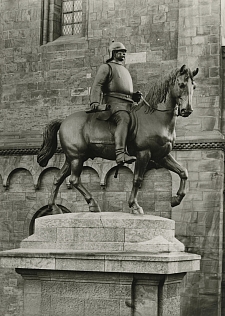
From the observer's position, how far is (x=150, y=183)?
18594 millimetres

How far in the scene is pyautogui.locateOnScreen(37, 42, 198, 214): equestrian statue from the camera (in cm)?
1062

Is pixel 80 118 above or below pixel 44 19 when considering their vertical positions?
below

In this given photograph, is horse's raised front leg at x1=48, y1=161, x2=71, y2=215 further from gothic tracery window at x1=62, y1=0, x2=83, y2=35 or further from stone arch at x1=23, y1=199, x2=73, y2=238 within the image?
gothic tracery window at x1=62, y1=0, x2=83, y2=35

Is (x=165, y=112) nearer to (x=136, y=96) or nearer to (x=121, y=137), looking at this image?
(x=136, y=96)

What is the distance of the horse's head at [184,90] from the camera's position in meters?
10.5

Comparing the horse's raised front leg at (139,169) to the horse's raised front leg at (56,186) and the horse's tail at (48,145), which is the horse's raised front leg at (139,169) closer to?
the horse's raised front leg at (56,186)

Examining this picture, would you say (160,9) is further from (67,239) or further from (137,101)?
(67,239)

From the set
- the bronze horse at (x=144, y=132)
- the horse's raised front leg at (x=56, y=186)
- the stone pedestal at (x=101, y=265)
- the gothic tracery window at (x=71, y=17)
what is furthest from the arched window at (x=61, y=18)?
the stone pedestal at (x=101, y=265)

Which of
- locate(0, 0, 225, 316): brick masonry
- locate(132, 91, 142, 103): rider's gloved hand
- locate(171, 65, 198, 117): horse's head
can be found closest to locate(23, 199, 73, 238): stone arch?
locate(0, 0, 225, 316): brick masonry

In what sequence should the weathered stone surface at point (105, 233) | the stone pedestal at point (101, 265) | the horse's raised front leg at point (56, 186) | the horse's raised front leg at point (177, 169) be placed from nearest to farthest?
the stone pedestal at point (101, 265) < the weathered stone surface at point (105, 233) < the horse's raised front leg at point (177, 169) < the horse's raised front leg at point (56, 186)

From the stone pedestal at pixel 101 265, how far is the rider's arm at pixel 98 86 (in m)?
1.79

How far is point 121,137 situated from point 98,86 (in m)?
0.93

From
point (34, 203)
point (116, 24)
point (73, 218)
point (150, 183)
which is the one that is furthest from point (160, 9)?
point (73, 218)

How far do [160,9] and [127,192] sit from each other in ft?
17.3
